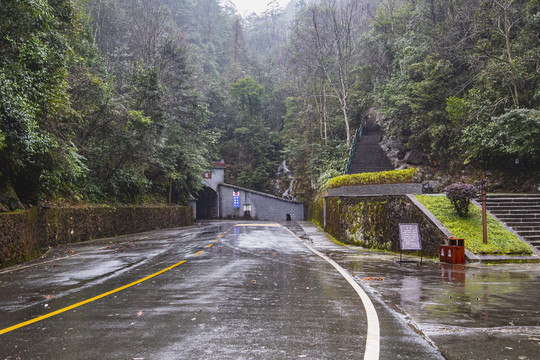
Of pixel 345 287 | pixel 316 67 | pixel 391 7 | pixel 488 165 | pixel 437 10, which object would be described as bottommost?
pixel 345 287

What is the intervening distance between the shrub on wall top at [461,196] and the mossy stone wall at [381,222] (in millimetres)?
1205

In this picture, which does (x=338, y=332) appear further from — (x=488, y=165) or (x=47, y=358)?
(x=488, y=165)

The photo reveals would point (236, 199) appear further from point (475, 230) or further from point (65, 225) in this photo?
point (475, 230)

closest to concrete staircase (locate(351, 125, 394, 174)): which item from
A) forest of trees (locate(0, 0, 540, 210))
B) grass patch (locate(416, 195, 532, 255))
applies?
forest of trees (locate(0, 0, 540, 210))

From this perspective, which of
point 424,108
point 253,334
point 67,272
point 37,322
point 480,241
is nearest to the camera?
point 253,334

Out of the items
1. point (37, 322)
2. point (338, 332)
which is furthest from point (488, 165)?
point (37, 322)

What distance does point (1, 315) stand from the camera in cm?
560

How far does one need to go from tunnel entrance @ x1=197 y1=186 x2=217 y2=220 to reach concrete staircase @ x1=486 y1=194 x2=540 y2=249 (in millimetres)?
44147

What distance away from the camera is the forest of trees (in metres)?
13.5

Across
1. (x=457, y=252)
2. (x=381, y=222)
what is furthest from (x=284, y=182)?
(x=457, y=252)

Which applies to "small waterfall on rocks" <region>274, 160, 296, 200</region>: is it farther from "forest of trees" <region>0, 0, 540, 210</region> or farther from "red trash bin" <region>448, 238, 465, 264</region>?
"red trash bin" <region>448, 238, 465, 264</region>

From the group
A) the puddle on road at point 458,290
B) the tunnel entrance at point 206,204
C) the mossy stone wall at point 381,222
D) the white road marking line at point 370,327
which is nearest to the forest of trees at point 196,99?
the tunnel entrance at point 206,204

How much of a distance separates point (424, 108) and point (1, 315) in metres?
Result: 27.5

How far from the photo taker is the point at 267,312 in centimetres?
566
